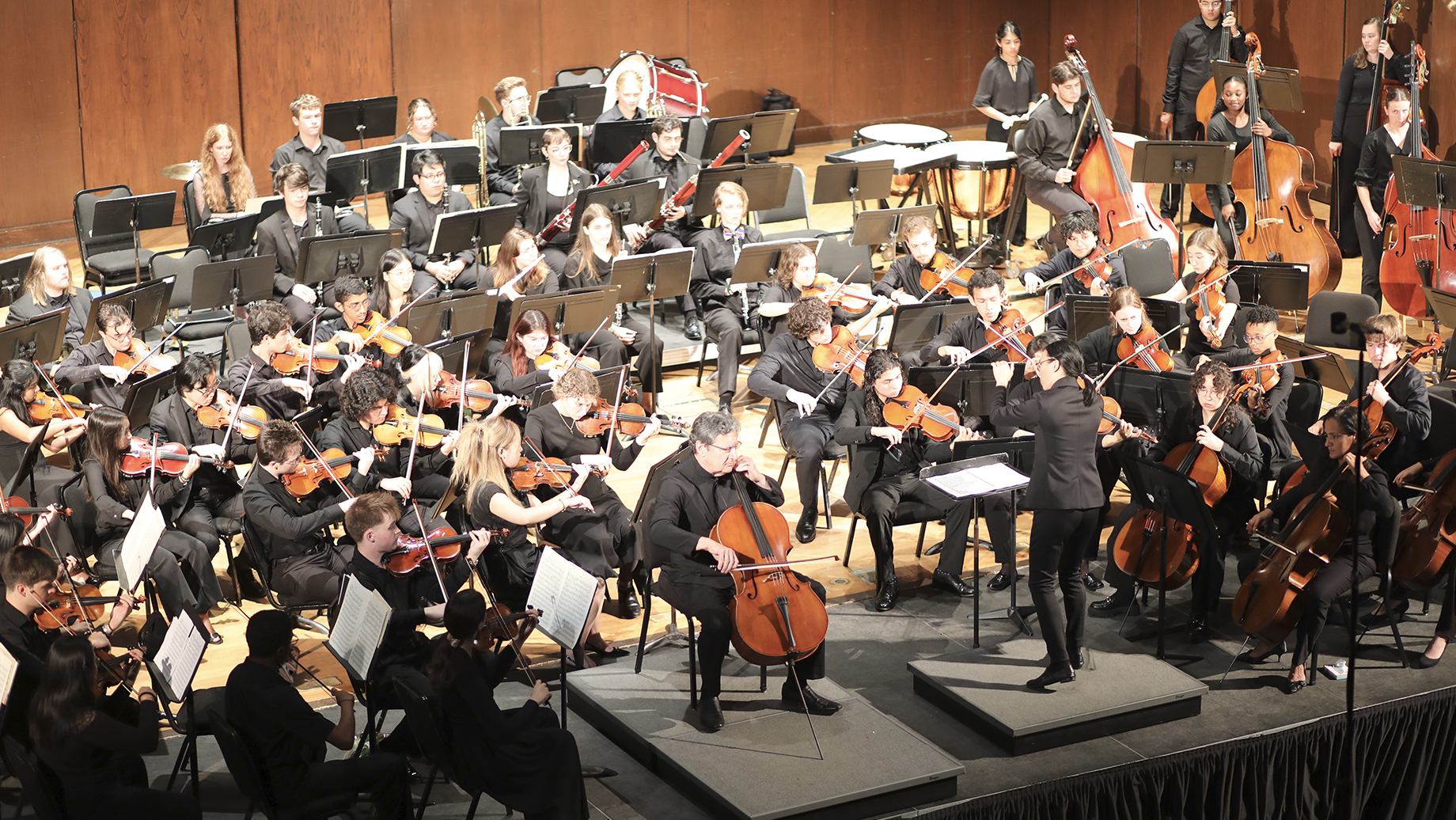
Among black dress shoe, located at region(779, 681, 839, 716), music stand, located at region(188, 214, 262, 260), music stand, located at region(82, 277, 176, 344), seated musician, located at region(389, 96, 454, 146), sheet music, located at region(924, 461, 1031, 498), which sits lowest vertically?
black dress shoe, located at region(779, 681, 839, 716)

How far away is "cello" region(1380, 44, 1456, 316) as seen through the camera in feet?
26.1

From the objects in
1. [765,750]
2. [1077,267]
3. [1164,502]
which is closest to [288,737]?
[765,750]

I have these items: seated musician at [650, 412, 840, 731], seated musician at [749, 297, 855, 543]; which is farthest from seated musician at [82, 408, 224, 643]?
seated musician at [749, 297, 855, 543]

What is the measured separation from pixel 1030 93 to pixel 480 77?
4.55 metres

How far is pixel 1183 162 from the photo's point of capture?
8.38 m

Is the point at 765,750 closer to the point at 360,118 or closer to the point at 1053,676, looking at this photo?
the point at 1053,676

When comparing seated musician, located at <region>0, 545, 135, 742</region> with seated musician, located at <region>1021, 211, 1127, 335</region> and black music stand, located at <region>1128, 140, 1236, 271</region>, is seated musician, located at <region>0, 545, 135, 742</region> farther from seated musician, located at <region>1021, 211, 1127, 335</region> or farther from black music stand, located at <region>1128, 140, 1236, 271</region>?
black music stand, located at <region>1128, 140, 1236, 271</region>

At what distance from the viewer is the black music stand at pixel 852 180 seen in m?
8.62

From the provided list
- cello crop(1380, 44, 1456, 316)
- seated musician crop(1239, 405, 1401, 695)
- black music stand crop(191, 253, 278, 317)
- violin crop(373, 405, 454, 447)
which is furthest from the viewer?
cello crop(1380, 44, 1456, 316)

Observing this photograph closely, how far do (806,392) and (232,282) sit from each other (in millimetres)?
2782

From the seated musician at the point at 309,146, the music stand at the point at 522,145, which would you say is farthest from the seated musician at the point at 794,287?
the seated musician at the point at 309,146

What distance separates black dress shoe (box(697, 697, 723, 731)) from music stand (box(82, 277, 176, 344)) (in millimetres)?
3484

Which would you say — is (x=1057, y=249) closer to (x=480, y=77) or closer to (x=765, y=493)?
(x=765, y=493)

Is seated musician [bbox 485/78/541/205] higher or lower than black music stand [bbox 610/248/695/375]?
higher
